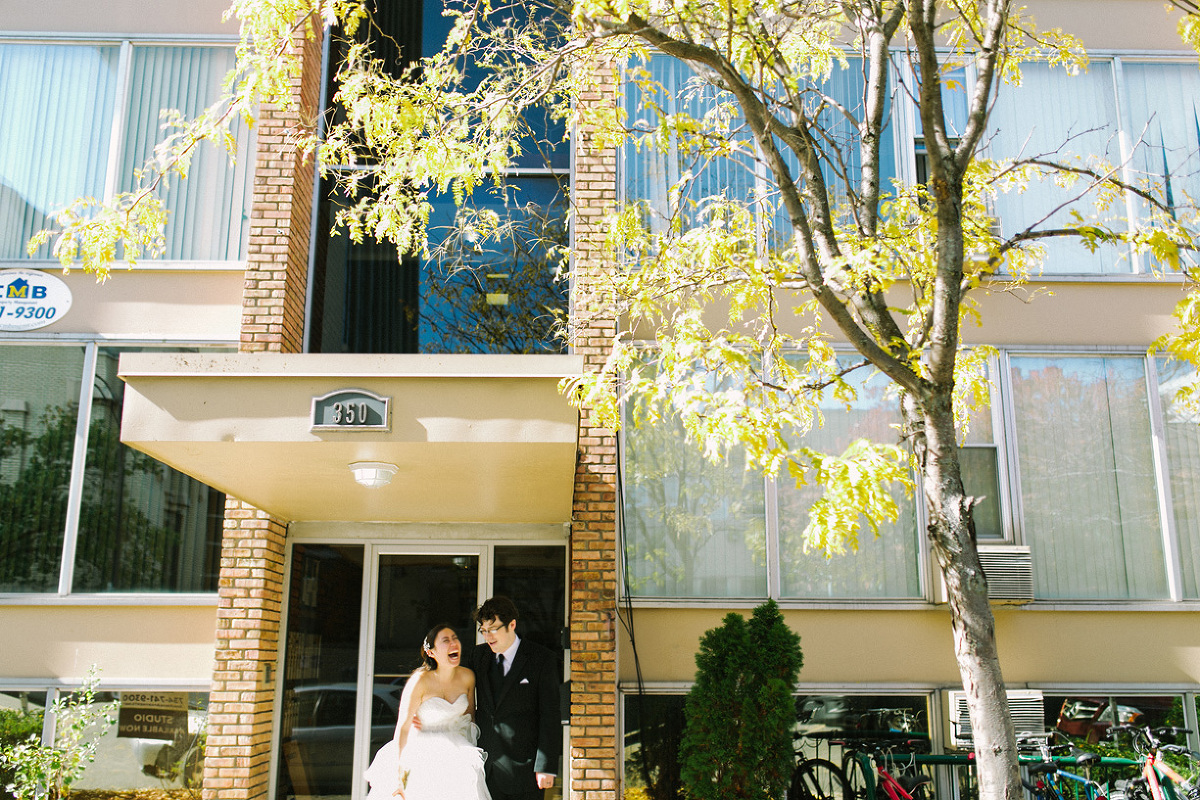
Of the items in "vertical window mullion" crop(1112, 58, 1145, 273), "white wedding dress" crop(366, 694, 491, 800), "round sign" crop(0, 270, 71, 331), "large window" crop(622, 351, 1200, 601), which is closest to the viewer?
"white wedding dress" crop(366, 694, 491, 800)

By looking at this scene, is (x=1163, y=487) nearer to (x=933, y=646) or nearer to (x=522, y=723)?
(x=933, y=646)

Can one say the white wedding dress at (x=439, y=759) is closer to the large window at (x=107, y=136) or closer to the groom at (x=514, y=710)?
the groom at (x=514, y=710)

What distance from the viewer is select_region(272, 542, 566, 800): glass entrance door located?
789 cm

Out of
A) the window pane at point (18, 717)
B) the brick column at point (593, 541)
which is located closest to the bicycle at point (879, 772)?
the brick column at point (593, 541)

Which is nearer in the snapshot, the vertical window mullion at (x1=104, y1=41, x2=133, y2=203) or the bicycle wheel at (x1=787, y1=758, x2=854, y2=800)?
the bicycle wheel at (x1=787, y1=758, x2=854, y2=800)

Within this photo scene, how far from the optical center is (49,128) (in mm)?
9062

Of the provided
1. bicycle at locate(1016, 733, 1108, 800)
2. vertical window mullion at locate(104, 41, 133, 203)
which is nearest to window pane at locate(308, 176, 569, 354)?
vertical window mullion at locate(104, 41, 133, 203)

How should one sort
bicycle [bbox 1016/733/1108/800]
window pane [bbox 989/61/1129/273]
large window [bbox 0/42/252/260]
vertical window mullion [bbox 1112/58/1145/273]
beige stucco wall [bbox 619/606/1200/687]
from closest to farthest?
bicycle [bbox 1016/733/1108/800] < beige stucco wall [bbox 619/606/1200/687] < large window [bbox 0/42/252/260] < vertical window mullion [bbox 1112/58/1145/273] < window pane [bbox 989/61/1129/273]

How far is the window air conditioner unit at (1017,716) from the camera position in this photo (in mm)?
7703

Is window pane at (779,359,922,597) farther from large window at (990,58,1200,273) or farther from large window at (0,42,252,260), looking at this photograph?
large window at (0,42,252,260)

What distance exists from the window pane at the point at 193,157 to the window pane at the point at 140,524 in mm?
1798

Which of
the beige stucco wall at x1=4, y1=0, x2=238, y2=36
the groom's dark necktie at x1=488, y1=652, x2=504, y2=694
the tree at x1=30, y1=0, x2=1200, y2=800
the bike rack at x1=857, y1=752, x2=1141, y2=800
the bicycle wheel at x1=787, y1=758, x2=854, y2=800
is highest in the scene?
the beige stucco wall at x1=4, y1=0, x2=238, y2=36

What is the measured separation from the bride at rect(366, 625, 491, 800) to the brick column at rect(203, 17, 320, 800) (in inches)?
53.5

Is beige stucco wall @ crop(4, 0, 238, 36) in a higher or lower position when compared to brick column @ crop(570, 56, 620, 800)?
higher
